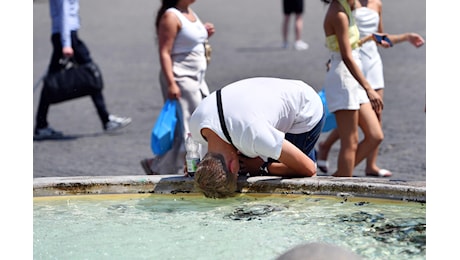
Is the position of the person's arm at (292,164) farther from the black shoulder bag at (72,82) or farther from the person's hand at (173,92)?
the black shoulder bag at (72,82)

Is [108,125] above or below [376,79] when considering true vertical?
below

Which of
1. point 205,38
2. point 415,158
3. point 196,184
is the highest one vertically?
point 205,38

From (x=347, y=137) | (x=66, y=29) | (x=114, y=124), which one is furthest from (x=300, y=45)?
(x=347, y=137)

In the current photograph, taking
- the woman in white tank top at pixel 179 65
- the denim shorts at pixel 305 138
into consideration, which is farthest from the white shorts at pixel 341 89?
the woman in white tank top at pixel 179 65

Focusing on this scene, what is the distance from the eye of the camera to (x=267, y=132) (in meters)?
4.86

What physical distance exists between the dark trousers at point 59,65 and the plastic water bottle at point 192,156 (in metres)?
4.09

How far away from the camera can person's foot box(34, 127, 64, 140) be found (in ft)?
31.4

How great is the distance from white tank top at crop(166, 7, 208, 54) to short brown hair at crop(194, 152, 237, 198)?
216cm

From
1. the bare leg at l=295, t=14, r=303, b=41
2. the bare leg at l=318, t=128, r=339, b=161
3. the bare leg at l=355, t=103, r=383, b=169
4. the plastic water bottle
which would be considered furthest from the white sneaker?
the plastic water bottle

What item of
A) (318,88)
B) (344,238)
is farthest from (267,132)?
(318,88)

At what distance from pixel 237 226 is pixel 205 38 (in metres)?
2.70
